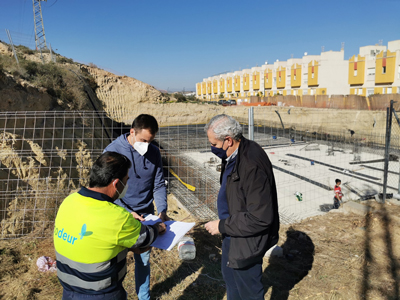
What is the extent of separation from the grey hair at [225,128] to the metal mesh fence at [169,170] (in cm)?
262

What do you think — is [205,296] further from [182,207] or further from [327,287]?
[182,207]

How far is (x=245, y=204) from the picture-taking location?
185cm

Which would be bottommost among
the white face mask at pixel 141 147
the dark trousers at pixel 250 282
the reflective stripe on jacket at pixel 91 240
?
the dark trousers at pixel 250 282

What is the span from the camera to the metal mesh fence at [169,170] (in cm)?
492

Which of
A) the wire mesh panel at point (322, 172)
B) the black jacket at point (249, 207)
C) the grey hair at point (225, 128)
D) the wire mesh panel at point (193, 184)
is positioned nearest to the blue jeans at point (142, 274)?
the black jacket at point (249, 207)

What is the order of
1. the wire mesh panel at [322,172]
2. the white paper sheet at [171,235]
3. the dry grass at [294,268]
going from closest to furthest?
the white paper sheet at [171,235] < the dry grass at [294,268] < the wire mesh panel at [322,172]

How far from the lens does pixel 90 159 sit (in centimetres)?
993

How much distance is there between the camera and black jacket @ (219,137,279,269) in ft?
5.71

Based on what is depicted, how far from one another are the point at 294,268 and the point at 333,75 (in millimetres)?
43191

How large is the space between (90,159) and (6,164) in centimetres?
421

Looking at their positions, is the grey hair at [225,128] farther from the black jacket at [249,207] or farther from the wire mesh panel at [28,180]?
the wire mesh panel at [28,180]

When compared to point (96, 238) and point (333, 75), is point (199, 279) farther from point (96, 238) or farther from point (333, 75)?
point (333, 75)

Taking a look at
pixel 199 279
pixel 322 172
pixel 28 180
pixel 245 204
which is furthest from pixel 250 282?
pixel 322 172

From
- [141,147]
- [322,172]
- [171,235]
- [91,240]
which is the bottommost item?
[322,172]
